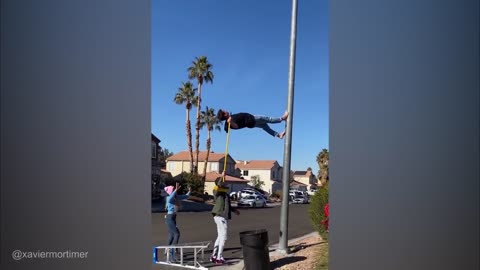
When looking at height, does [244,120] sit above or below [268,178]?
above

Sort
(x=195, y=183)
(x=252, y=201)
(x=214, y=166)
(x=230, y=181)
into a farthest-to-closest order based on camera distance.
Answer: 1. (x=214, y=166)
2. (x=252, y=201)
3. (x=230, y=181)
4. (x=195, y=183)

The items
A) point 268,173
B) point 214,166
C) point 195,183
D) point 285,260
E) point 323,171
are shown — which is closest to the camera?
point 285,260

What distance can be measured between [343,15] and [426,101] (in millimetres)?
931

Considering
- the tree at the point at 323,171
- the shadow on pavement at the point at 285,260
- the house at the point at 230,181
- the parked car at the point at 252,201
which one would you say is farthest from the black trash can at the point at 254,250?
the parked car at the point at 252,201

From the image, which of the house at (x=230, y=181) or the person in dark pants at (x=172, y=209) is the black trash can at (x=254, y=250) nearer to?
the person in dark pants at (x=172, y=209)

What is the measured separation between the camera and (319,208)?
5.62 metres

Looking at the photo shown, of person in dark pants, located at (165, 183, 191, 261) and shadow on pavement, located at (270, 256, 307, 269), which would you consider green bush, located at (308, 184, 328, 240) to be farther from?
person in dark pants, located at (165, 183, 191, 261)

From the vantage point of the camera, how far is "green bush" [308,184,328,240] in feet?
17.9

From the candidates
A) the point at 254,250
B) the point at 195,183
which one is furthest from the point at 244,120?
the point at 195,183

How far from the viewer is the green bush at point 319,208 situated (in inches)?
215

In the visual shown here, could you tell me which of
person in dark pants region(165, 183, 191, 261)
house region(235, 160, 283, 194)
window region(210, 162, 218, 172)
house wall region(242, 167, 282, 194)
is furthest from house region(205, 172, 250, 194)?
person in dark pants region(165, 183, 191, 261)

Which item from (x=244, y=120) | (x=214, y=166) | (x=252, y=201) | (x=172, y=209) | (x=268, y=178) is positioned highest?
(x=244, y=120)

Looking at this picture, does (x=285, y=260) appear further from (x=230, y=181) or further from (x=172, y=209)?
(x=230, y=181)

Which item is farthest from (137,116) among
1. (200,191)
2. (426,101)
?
(200,191)
